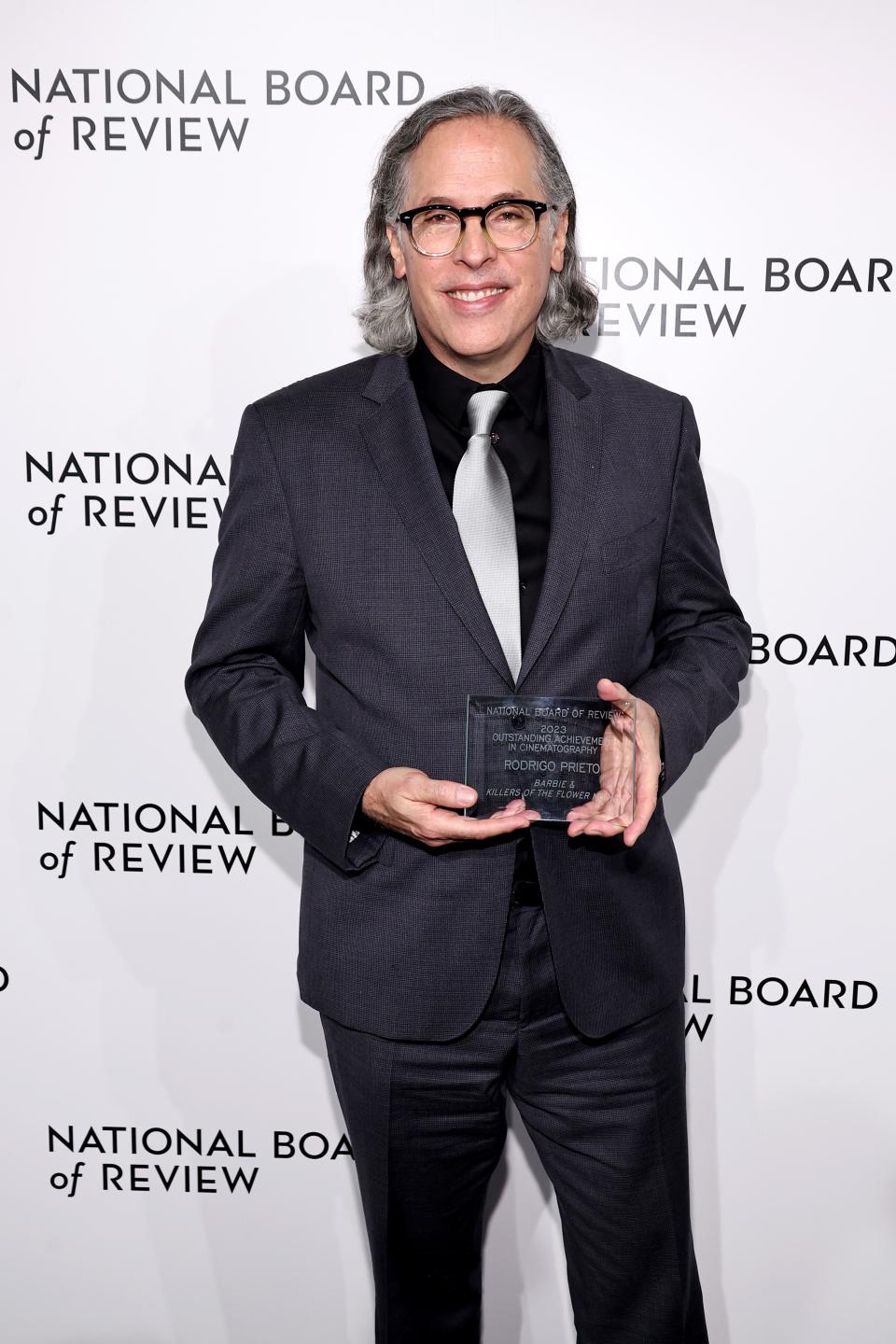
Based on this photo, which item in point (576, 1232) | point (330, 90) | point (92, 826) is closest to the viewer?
point (576, 1232)

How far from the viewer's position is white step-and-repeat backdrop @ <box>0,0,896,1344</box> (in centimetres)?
198

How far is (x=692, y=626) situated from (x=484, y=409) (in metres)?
0.43

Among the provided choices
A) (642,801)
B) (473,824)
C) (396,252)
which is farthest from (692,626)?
(396,252)

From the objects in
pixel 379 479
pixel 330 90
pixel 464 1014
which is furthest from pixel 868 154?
pixel 464 1014

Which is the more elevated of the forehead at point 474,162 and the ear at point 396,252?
the forehead at point 474,162

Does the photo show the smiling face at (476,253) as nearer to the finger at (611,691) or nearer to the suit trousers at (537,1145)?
the finger at (611,691)

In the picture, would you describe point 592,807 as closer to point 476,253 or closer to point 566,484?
point 566,484

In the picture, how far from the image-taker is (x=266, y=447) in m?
1.65

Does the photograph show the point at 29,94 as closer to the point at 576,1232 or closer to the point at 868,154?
the point at 868,154

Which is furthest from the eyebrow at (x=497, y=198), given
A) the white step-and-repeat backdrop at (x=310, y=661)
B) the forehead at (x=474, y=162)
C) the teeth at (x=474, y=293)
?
the white step-and-repeat backdrop at (x=310, y=661)

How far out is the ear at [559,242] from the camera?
173 cm

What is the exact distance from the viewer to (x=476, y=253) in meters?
1.57

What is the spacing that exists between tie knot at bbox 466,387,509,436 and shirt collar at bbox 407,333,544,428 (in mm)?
27

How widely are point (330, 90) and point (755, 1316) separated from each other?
90.0 inches
